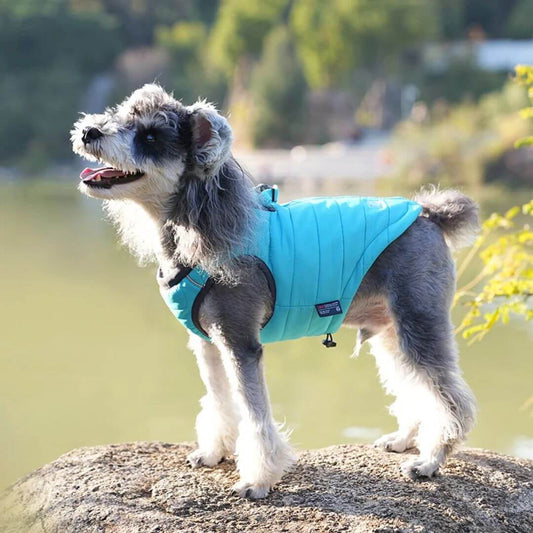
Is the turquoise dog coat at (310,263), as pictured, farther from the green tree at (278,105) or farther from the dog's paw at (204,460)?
the green tree at (278,105)

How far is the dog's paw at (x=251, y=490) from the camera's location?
124 inches

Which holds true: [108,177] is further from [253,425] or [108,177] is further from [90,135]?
[253,425]

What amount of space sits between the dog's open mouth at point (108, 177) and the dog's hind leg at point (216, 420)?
780 millimetres

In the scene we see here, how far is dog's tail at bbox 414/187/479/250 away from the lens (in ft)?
11.1

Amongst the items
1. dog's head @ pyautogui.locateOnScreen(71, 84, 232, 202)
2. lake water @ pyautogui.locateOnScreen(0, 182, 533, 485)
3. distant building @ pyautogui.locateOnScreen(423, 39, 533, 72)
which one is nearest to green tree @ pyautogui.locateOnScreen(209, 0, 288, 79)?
distant building @ pyautogui.locateOnScreen(423, 39, 533, 72)

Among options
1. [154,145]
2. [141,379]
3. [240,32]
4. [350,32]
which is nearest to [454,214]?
[154,145]

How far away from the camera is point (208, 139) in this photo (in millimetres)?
2939

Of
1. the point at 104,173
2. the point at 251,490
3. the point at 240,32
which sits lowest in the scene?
the point at 251,490

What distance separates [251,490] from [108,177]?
124 centimetres

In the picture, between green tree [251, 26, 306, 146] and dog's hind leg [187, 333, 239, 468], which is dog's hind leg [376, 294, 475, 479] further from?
green tree [251, 26, 306, 146]

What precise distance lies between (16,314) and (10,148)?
19.0 metres

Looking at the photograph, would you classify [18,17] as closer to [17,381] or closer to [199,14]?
[199,14]

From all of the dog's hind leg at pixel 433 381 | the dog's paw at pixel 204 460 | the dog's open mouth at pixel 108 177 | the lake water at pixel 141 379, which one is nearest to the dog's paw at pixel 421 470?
the dog's hind leg at pixel 433 381

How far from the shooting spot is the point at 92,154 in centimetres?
286
